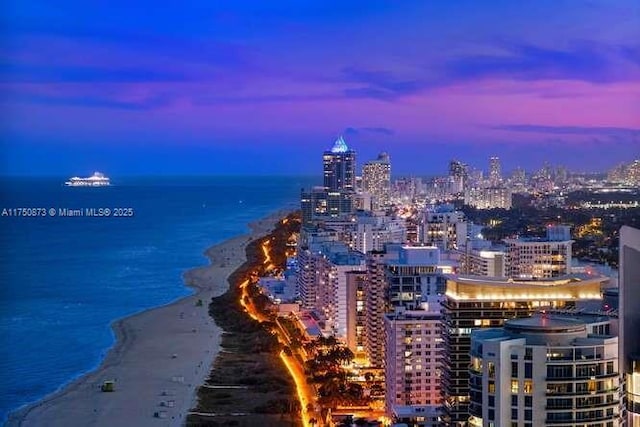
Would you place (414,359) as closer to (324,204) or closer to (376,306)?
(376,306)

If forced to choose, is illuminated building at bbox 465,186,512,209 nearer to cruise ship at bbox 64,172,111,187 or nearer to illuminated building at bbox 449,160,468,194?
illuminated building at bbox 449,160,468,194

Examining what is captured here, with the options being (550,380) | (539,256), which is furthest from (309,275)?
(550,380)

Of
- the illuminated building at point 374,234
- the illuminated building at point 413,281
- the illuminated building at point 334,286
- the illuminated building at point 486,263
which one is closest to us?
the illuminated building at point 413,281

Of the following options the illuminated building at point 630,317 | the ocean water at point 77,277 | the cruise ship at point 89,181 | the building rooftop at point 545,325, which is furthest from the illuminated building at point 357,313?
the cruise ship at point 89,181

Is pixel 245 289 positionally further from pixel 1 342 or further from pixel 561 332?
pixel 561 332

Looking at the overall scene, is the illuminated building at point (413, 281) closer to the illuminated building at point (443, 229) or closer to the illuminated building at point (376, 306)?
the illuminated building at point (376, 306)

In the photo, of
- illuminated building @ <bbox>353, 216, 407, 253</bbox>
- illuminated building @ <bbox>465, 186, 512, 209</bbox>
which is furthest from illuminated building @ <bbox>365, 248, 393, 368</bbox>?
illuminated building @ <bbox>465, 186, 512, 209</bbox>
